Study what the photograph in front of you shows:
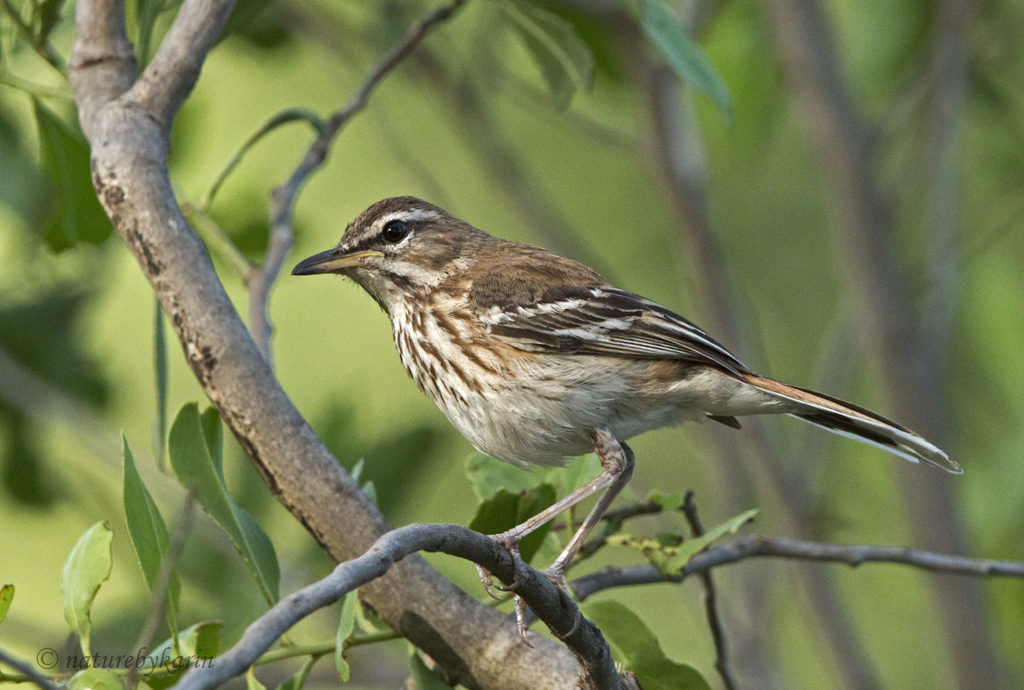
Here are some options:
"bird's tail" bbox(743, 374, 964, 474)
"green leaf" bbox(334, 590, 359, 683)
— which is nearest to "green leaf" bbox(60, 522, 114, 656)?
"green leaf" bbox(334, 590, 359, 683)

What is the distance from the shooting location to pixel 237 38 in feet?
17.6

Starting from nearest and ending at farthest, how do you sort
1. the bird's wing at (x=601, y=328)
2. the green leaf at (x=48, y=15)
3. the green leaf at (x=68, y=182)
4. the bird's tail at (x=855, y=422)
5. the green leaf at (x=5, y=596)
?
the green leaf at (x=5, y=596) → the green leaf at (x=48, y=15) → the green leaf at (x=68, y=182) → the bird's tail at (x=855, y=422) → the bird's wing at (x=601, y=328)

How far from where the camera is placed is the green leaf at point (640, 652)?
3.04 metres

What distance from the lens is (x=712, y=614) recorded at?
3.42m

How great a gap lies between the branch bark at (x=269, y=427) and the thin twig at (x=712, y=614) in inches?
22.6

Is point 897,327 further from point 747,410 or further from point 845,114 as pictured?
point 747,410

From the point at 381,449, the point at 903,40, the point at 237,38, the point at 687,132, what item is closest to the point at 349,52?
the point at 237,38

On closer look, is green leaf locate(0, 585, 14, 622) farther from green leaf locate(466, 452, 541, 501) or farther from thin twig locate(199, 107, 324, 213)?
thin twig locate(199, 107, 324, 213)

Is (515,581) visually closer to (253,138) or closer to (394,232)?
(253,138)

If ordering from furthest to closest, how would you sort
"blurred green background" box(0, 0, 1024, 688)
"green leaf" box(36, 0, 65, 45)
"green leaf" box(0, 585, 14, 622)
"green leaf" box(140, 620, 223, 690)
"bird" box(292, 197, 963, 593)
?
"blurred green background" box(0, 0, 1024, 688) → "bird" box(292, 197, 963, 593) → "green leaf" box(36, 0, 65, 45) → "green leaf" box(140, 620, 223, 690) → "green leaf" box(0, 585, 14, 622)

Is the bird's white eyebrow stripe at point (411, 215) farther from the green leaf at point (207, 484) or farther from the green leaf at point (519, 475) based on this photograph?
the green leaf at point (207, 484)

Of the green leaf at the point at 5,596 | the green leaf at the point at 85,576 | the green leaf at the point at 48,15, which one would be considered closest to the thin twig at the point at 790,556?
the green leaf at the point at 85,576

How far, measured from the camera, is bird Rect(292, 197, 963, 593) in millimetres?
3824

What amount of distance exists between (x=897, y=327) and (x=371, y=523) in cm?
355
